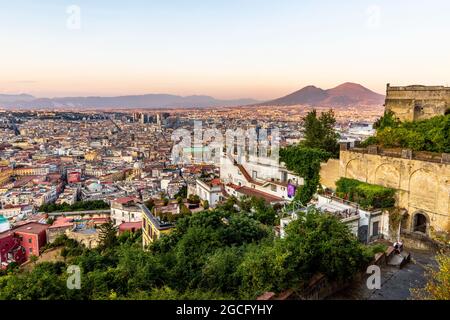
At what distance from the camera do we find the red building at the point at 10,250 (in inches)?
879

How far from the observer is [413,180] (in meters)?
13.2

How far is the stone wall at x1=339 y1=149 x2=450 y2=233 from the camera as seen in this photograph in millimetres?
12328

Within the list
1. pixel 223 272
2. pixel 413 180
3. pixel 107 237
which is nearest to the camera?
pixel 223 272

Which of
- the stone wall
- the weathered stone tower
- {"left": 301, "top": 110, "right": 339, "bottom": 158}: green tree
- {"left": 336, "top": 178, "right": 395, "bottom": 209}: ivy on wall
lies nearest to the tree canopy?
{"left": 336, "top": 178, "right": 395, "bottom": 209}: ivy on wall

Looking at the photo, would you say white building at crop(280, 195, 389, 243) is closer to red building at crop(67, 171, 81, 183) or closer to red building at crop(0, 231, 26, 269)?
red building at crop(0, 231, 26, 269)

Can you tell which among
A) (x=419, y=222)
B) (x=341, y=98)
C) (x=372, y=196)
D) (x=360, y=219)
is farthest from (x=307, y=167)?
(x=341, y=98)

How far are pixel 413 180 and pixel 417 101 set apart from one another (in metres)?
6.72

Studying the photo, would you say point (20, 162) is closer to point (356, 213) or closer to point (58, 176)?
point (58, 176)

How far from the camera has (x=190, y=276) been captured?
7.25 meters

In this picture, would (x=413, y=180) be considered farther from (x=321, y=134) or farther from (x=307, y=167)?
(x=321, y=134)

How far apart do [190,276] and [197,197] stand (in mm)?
14713

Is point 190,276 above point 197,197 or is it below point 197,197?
above

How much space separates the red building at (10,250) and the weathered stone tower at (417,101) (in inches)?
897
